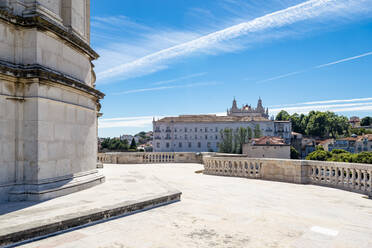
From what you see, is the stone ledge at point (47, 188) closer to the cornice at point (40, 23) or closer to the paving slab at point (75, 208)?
the paving slab at point (75, 208)

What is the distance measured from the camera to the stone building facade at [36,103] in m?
7.72

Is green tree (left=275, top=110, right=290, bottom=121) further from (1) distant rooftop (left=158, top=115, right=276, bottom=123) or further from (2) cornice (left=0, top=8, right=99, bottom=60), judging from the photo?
(2) cornice (left=0, top=8, right=99, bottom=60)

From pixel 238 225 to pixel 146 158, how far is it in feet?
58.7

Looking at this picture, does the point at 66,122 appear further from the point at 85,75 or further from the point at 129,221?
the point at 129,221

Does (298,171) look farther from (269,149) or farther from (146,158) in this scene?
(269,149)

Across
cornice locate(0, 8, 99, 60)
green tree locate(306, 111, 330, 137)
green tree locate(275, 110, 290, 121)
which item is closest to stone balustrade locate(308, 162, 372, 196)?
cornice locate(0, 8, 99, 60)

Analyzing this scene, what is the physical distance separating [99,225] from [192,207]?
275cm

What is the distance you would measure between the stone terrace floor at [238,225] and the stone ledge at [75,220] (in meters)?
0.21

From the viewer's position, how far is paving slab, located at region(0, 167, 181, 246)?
5.20 meters

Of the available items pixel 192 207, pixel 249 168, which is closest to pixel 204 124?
pixel 249 168

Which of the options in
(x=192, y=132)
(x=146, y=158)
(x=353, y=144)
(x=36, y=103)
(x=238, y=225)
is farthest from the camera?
(x=192, y=132)

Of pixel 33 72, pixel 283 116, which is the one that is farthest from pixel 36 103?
pixel 283 116

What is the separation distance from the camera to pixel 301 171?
13.4 meters

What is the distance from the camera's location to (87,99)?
417 inches
